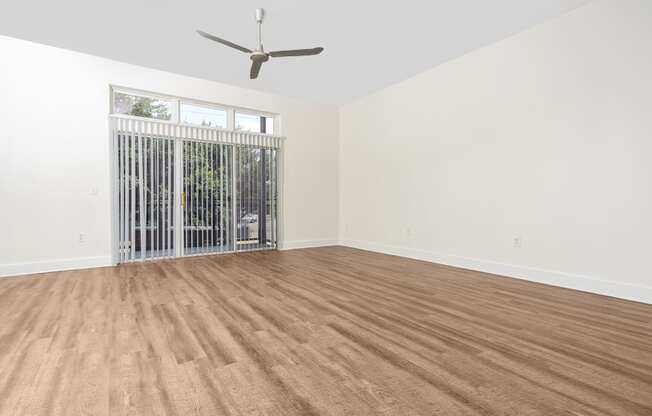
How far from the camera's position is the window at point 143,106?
5000 millimetres

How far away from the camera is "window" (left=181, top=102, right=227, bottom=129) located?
5.53 m

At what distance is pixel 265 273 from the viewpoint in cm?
430

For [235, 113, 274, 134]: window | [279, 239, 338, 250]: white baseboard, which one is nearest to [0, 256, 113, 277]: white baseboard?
[279, 239, 338, 250]: white baseboard

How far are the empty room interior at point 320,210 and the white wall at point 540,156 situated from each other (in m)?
0.03

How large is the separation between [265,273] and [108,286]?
5.86 feet

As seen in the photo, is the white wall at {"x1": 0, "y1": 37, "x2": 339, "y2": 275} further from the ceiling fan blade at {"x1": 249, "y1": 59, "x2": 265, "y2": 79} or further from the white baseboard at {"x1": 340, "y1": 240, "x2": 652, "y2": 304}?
the white baseboard at {"x1": 340, "y1": 240, "x2": 652, "y2": 304}

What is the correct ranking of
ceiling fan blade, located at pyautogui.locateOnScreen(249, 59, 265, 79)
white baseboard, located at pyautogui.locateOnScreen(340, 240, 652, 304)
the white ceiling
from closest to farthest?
white baseboard, located at pyautogui.locateOnScreen(340, 240, 652, 304) < the white ceiling < ceiling fan blade, located at pyautogui.locateOnScreen(249, 59, 265, 79)

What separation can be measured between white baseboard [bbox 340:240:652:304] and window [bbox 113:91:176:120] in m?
4.68

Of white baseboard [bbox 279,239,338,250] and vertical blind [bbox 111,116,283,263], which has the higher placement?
vertical blind [bbox 111,116,283,263]

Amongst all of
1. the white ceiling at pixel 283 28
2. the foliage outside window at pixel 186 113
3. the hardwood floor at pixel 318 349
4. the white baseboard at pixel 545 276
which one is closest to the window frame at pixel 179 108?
the foliage outside window at pixel 186 113

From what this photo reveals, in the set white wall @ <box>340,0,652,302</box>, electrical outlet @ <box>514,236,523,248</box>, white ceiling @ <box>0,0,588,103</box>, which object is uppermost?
white ceiling @ <box>0,0,588,103</box>

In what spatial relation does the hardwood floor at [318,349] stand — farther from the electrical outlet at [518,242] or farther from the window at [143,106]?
the window at [143,106]

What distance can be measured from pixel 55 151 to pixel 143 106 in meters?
1.38

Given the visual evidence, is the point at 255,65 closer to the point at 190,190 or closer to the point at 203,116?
the point at 203,116
